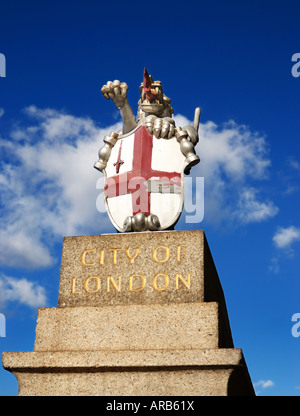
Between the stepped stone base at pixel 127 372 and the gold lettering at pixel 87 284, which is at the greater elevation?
the gold lettering at pixel 87 284

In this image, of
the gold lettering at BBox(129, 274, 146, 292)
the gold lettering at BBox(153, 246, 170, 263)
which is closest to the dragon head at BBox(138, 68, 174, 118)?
the gold lettering at BBox(153, 246, 170, 263)

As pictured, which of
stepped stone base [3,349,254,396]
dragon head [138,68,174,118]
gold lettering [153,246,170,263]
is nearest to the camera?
stepped stone base [3,349,254,396]

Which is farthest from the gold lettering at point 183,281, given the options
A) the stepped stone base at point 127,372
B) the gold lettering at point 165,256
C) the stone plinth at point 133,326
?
the stepped stone base at point 127,372

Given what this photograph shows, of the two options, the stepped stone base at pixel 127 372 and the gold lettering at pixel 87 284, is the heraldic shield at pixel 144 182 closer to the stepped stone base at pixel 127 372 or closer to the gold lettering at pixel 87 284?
the gold lettering at pixel 87 284

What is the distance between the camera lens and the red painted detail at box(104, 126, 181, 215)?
626cm

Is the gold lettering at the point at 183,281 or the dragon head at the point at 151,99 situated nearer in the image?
the gold lettering at the point at 183,281

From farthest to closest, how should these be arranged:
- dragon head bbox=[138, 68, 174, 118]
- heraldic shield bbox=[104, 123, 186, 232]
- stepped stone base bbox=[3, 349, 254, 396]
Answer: dragon head bbox=[138, 68, 174, 118] < heraldic shield bbox=[104, 123, 186, 232] < stepped stone base bbox=[3, 349, 254, 396]

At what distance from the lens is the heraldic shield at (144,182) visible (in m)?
6.18

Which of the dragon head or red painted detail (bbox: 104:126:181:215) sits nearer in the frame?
red painted detail (bbox: 104:126:181:215)

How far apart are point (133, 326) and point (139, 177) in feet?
6.53

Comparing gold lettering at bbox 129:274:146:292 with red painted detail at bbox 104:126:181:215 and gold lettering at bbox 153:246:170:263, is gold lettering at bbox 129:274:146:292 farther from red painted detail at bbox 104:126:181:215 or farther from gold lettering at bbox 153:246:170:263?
red painted detail at bbox 104:126:181:215

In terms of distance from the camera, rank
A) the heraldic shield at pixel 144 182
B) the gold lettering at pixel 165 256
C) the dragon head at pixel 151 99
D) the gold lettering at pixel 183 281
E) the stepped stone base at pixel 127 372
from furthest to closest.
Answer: the dragon head at pixel 151 99, the heraldic shield at pixel 144 182, the gold lettering at pixel 165 256, the gold lettering at pixel 183 281, the stepped stone base at pixel 127 372

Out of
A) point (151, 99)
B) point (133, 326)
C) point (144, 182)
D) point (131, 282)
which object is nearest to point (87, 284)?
point (131, 282)

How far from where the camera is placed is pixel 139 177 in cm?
635
